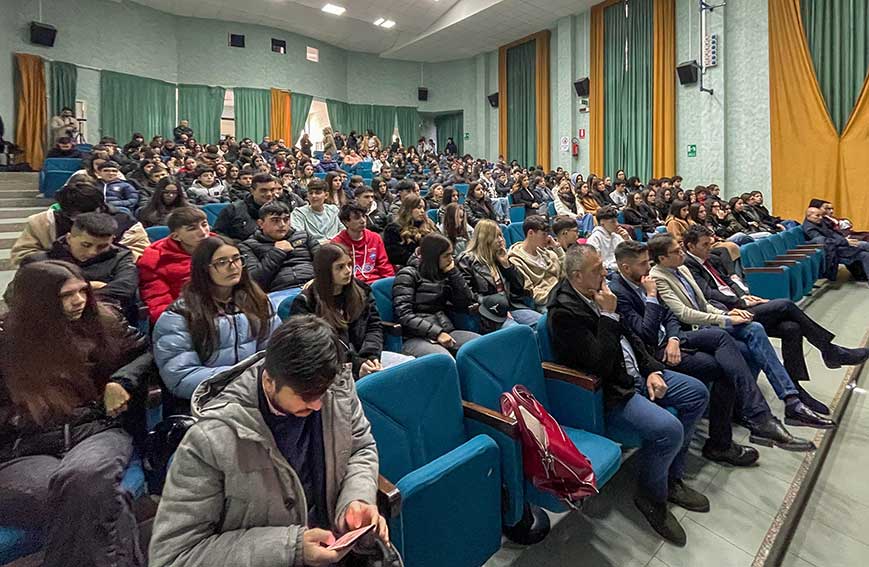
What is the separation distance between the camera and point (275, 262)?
115 inches

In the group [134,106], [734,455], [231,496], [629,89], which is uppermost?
[629,89]

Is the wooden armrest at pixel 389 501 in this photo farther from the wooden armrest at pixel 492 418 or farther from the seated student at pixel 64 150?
the seated student at pixel 64 150

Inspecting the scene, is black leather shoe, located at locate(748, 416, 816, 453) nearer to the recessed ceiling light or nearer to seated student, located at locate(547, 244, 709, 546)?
seated student, located at locate(547, 244, 709, 546)

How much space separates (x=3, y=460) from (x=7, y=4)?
10759 mm

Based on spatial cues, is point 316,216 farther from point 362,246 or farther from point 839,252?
point 839,252

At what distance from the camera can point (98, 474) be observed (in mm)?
1278

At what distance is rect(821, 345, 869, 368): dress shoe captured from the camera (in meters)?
2.59

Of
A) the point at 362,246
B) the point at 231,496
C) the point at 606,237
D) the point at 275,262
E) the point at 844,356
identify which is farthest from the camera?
the point at 606,237

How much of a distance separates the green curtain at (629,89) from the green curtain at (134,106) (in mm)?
9645

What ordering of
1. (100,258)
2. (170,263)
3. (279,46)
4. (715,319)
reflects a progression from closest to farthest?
(100,258), (170,263), (715,319), (279,46)

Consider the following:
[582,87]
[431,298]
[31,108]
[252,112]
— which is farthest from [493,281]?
[252,112]

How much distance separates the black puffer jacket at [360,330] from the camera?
209 centimetres

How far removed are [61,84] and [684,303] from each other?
11224 millimetres

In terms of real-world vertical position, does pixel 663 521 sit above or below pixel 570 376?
below
